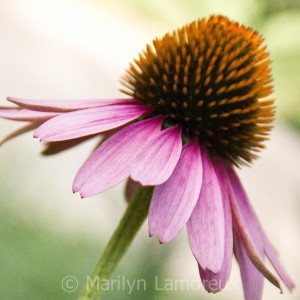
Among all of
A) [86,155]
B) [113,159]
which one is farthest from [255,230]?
[86,155]

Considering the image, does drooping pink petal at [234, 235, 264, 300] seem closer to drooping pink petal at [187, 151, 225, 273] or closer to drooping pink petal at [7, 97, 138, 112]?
drooping pink petal at [187, 151, 225, 273]

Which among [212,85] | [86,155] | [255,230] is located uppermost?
[212,85]

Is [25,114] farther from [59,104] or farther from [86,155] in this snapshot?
[86,155]

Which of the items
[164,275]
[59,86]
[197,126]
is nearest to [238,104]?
[197,126]

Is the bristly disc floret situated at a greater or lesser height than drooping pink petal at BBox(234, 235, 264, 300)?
greater

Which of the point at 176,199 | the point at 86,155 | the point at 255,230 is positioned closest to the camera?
the point at 176,199

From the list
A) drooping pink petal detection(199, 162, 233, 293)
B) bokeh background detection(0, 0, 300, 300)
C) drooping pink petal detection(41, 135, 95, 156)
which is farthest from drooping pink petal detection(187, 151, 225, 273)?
bokeh background detection(0, 0, 300, 300)
